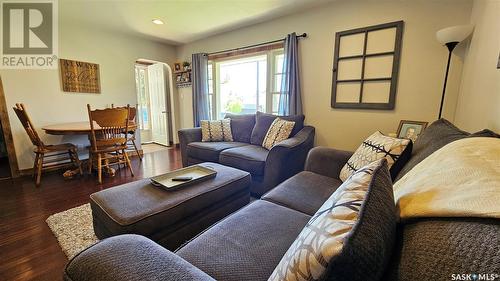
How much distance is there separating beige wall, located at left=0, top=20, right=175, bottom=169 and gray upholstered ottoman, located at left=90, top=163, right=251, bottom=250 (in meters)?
2.83

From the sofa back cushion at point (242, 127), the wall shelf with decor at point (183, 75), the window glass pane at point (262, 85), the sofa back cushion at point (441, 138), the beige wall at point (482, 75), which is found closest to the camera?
the sofa back cushion at point (441, 138)

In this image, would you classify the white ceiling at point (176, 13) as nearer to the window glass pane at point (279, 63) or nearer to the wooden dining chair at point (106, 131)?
the window glass pane at point (279, 63)

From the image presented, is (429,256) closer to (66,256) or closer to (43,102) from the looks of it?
(66,256)

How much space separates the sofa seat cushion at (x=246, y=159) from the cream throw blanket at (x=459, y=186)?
5.43ft

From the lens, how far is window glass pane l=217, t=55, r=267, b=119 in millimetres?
3738

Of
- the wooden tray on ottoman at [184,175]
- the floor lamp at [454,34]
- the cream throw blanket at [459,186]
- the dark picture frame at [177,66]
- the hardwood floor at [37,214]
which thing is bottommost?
the hardwood floor at [37,214]

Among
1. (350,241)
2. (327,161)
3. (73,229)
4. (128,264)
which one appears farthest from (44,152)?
(350,241)

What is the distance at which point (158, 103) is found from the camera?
520cm

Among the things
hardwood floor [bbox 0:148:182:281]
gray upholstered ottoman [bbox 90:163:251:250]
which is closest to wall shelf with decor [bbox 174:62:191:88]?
hardwood floor [bbox 0:148:182:281]

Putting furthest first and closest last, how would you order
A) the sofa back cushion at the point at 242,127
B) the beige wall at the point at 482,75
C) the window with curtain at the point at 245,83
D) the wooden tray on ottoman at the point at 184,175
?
the window with curtain at the point at 245,83 → the sofa back cushion at the point at 242,127 → the wooden tray on ottoman at the point at 184,175 → the beige wall at the point at 482,75

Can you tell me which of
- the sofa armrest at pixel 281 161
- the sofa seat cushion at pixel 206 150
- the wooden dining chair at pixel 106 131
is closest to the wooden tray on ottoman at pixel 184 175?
the sofa armrest at pixel 281 161

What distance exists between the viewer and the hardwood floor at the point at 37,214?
1410 mm

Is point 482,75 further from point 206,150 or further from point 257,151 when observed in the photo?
point 206,150

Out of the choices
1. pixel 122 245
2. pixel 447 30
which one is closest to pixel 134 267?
pixel 122 245
